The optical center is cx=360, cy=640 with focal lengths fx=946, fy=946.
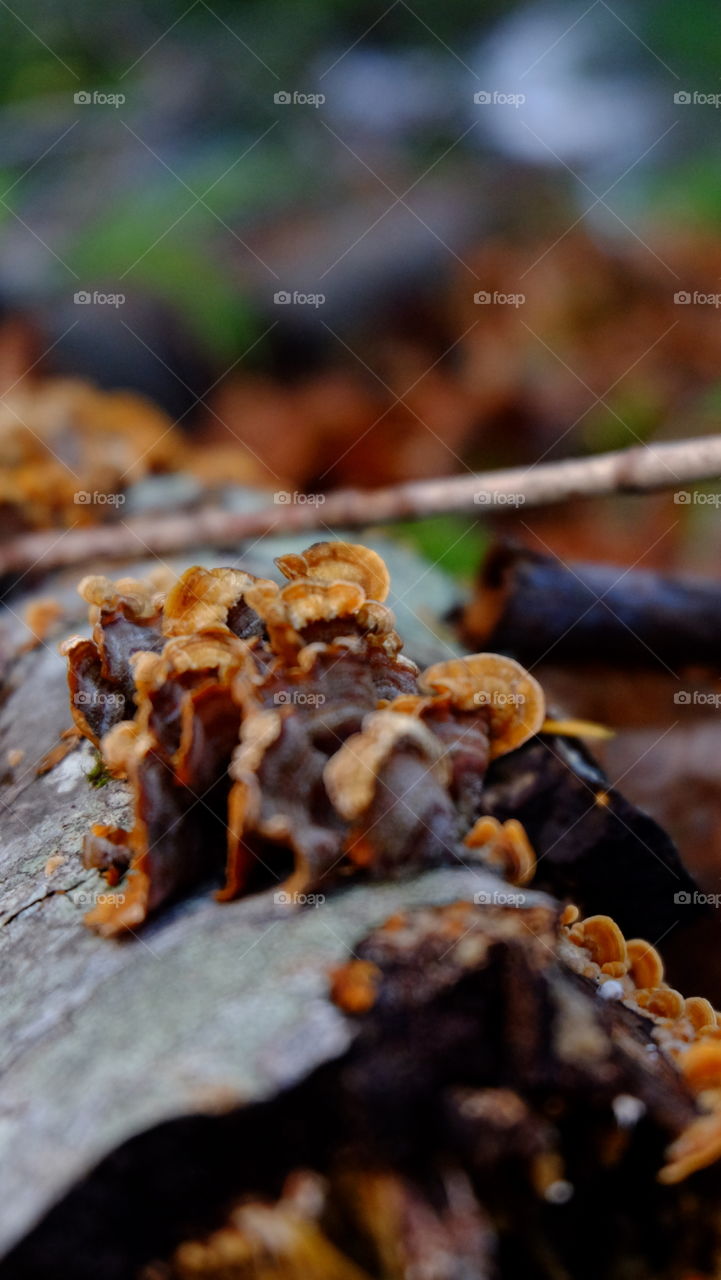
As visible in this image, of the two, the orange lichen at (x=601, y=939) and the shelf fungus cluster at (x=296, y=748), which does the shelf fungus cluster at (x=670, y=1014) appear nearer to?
the orange lichen at (x=601, y=939)

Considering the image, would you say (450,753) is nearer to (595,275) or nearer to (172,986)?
(172,986)

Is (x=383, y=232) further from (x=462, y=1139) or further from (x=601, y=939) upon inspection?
(x=462, y=1139)

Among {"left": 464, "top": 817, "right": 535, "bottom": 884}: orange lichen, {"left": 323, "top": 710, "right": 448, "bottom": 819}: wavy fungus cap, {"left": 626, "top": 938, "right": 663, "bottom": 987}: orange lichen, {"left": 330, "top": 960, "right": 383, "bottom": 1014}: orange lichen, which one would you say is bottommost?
{"left": 626, "top": 938, "right": 663, "bottom": 987}: orange lichen

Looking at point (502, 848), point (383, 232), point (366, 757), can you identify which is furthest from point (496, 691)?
point (383, 232)

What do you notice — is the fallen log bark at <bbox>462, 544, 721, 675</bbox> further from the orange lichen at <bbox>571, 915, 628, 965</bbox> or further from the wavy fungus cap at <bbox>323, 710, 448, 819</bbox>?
the wavy fungus cap at <bbox>323, 710, 448, 819</bbox>

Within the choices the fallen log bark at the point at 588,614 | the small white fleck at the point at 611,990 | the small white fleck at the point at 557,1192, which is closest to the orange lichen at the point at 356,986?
the small white fleck at the point at 557,1192

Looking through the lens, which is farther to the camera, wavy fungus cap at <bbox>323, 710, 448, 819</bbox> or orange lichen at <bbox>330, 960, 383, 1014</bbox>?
wavy fungus cap at <bbox>323, 710, 448, 819</bbox>

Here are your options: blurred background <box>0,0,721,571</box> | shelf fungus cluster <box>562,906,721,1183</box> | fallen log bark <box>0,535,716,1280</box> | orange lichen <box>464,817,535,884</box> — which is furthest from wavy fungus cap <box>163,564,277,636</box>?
blurred background <box>0,0,721,571</box>
